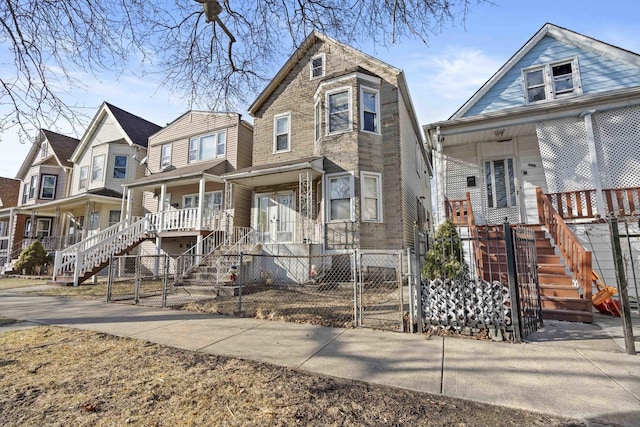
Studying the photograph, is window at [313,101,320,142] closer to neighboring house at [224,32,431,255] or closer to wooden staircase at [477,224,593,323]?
neighboring house at [224,32,431,255]

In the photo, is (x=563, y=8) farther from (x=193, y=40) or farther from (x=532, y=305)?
(x=193, y=40)

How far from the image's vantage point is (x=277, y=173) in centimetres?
1207

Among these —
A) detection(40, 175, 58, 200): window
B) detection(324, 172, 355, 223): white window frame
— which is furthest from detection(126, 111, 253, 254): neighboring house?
detection(40, 175, 58, 200): window

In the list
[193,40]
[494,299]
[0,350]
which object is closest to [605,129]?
[494,299]

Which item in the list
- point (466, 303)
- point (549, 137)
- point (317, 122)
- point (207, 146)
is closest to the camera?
point (466, 303)

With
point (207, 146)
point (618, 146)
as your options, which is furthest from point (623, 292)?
point (207, 146)

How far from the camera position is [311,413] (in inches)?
107

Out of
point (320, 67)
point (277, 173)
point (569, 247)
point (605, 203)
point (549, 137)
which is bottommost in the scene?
point (569, 247)

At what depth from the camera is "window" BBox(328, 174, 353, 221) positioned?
1171cm

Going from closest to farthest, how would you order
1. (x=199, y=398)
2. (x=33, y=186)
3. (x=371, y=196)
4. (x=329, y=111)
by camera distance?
1. (x=199, y=398)
2. (x=371, y=196)
3. (x=329, y=111)
4. (x=33, y=186)

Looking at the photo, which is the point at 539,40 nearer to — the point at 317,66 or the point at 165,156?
the point at 317,66

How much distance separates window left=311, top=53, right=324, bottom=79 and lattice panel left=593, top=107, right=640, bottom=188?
1006 cm

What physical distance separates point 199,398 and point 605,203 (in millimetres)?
10689

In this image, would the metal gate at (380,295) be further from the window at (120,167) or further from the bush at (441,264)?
the window at (120,167)
